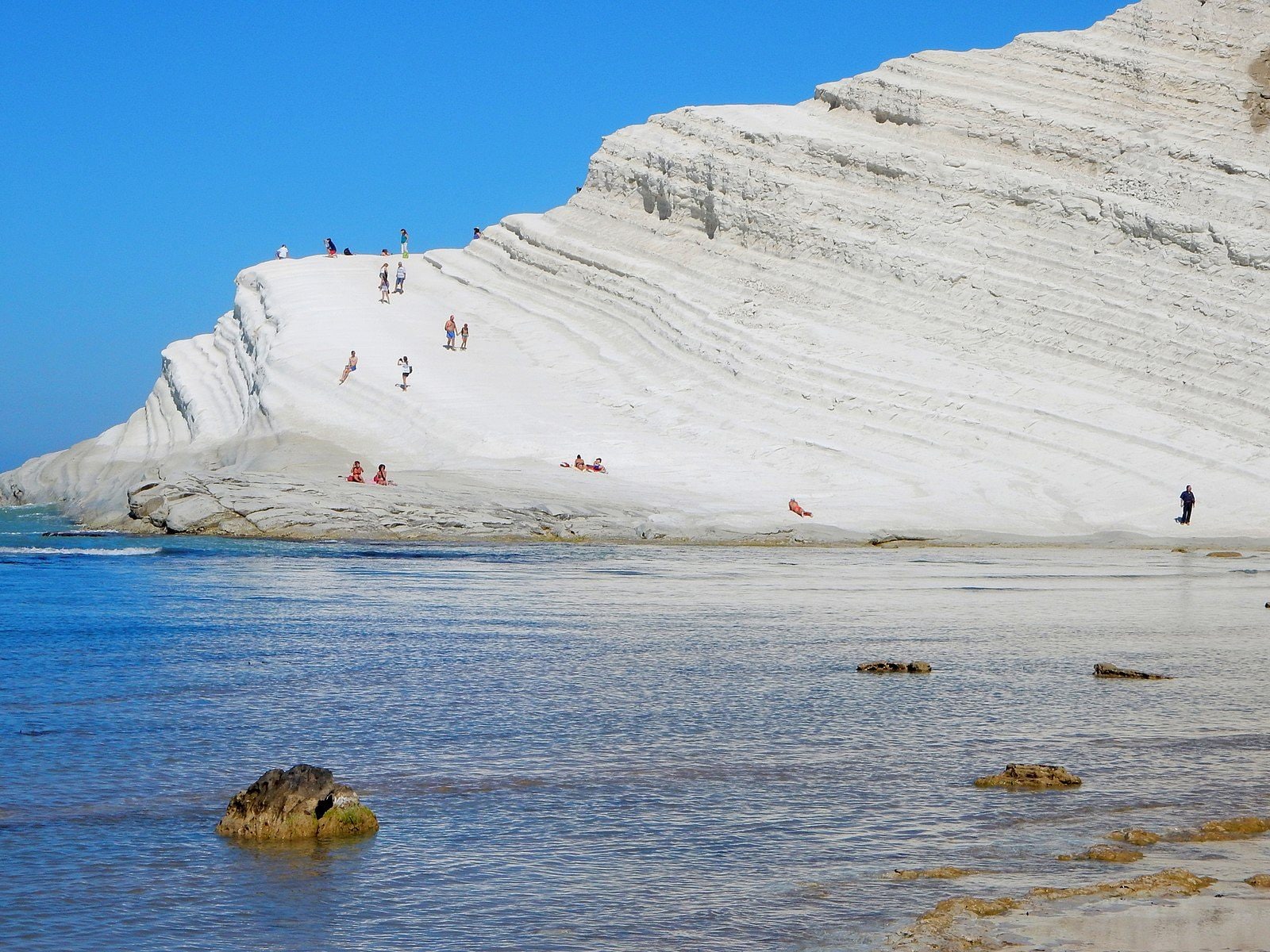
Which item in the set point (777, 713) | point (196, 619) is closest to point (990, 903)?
point (777, 713)

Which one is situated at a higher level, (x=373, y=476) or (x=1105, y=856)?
(x=373, y=476)

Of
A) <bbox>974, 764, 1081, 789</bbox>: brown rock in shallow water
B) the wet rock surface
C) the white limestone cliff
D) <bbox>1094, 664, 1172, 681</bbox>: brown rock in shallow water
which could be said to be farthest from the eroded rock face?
the white limestone cliff

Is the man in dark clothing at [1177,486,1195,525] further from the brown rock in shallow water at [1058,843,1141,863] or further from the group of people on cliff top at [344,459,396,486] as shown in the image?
the brown rock in shallow water at [1058,843,1141,863]

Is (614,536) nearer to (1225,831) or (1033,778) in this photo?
(1033,778)

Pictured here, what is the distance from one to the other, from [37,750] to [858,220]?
3006cm

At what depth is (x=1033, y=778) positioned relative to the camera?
607cm

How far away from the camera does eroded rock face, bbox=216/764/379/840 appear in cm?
515

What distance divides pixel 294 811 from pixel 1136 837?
Answer: 3109 millimetres

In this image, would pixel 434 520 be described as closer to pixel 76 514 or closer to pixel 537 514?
pixel 537 514

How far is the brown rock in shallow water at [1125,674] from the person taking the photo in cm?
926

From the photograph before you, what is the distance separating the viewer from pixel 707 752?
687 centimetres

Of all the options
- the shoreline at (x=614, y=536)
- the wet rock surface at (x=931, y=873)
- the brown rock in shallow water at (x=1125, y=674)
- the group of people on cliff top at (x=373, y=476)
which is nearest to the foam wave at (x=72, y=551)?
the shoreline at (x=614, y=536)

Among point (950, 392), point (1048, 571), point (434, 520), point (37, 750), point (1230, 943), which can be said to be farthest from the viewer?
point (950, 392)

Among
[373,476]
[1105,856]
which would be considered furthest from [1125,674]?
[373,476]
